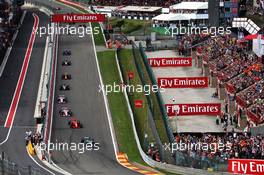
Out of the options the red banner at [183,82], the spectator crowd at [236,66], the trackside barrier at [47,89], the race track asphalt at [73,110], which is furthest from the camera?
the red banner at [183,82]

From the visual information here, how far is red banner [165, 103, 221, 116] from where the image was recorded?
6631 cm

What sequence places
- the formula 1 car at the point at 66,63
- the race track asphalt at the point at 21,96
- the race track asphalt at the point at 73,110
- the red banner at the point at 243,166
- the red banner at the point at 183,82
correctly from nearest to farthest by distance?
the red banner at the point at 243,166 → the race track asphalt at the point at 73,110 → the race track asphalt at the point at 21,96 → the red banner at the point at 183,82 → the formula 1 car at the point at 66,63

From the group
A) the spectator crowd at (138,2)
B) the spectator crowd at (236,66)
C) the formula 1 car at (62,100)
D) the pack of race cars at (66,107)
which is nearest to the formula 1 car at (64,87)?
the pack of race cars at (66,107)

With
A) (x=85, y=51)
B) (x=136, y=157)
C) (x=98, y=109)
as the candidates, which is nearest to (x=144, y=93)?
(x=98, y=109)

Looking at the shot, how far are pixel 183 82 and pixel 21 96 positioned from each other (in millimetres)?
12841

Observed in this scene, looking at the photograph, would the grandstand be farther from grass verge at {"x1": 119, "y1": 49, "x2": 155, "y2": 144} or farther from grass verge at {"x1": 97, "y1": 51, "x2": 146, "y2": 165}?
grass verge at {"x1": 97, "y1": 51, "x2": 146, "y2": 165}

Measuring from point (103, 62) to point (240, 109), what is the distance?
94.9ft

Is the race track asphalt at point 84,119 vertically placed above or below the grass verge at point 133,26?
above

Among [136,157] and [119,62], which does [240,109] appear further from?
[119,62]

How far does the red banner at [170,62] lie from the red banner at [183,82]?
11.6 meters

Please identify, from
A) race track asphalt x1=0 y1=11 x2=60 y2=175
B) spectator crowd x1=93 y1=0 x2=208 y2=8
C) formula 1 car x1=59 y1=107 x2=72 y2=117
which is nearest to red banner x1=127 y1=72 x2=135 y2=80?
race track asphalt x1=0 y1=11 x2=60 y2=175

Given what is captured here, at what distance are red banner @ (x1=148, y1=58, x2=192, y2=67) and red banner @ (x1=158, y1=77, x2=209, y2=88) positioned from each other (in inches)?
455

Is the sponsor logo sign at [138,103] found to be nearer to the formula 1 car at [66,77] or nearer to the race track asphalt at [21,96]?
the race track asphalt at [21,96]

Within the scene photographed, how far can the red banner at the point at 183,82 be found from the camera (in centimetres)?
7744
